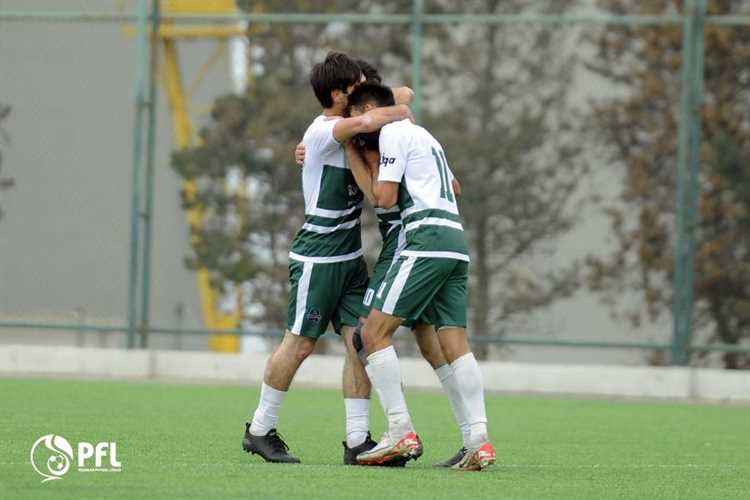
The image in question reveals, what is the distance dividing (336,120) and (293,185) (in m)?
7.81

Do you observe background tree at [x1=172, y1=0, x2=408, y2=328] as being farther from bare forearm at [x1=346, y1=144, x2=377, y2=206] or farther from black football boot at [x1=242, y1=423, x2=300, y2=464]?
bare forearm at [x1=346, y1=144, x2=377, y2=206]

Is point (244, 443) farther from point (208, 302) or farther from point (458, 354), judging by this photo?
point (208, 302)

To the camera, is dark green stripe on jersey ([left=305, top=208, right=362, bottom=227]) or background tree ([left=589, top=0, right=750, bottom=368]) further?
background tree ([left=589, top=0, right=750, bottom=368])

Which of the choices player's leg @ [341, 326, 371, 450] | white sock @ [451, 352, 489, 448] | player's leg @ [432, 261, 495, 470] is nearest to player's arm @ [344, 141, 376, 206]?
player's leg @ [432, 261, 495, 470]

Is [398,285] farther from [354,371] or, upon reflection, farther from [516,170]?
[516,170]

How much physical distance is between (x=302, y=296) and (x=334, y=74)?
3.66ft

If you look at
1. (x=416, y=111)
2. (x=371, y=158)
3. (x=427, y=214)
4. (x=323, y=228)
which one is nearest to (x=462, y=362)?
(x=427, y=214)

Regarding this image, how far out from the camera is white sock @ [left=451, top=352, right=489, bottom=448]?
26.3 feet

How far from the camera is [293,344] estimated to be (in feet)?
27.8

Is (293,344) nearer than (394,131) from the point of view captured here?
No

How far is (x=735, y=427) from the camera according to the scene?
11.9m

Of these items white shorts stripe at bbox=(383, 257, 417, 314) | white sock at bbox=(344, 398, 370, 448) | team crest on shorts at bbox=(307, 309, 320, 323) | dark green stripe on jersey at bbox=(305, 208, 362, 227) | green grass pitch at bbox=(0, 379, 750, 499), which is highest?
dark green stripe on jersey at bbox=(305, 208, 362, 227)

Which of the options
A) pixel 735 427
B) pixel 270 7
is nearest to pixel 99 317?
pixel 270 7

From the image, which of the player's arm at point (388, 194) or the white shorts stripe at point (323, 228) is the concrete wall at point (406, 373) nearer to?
the white shorts stripe at point (323, 228)
